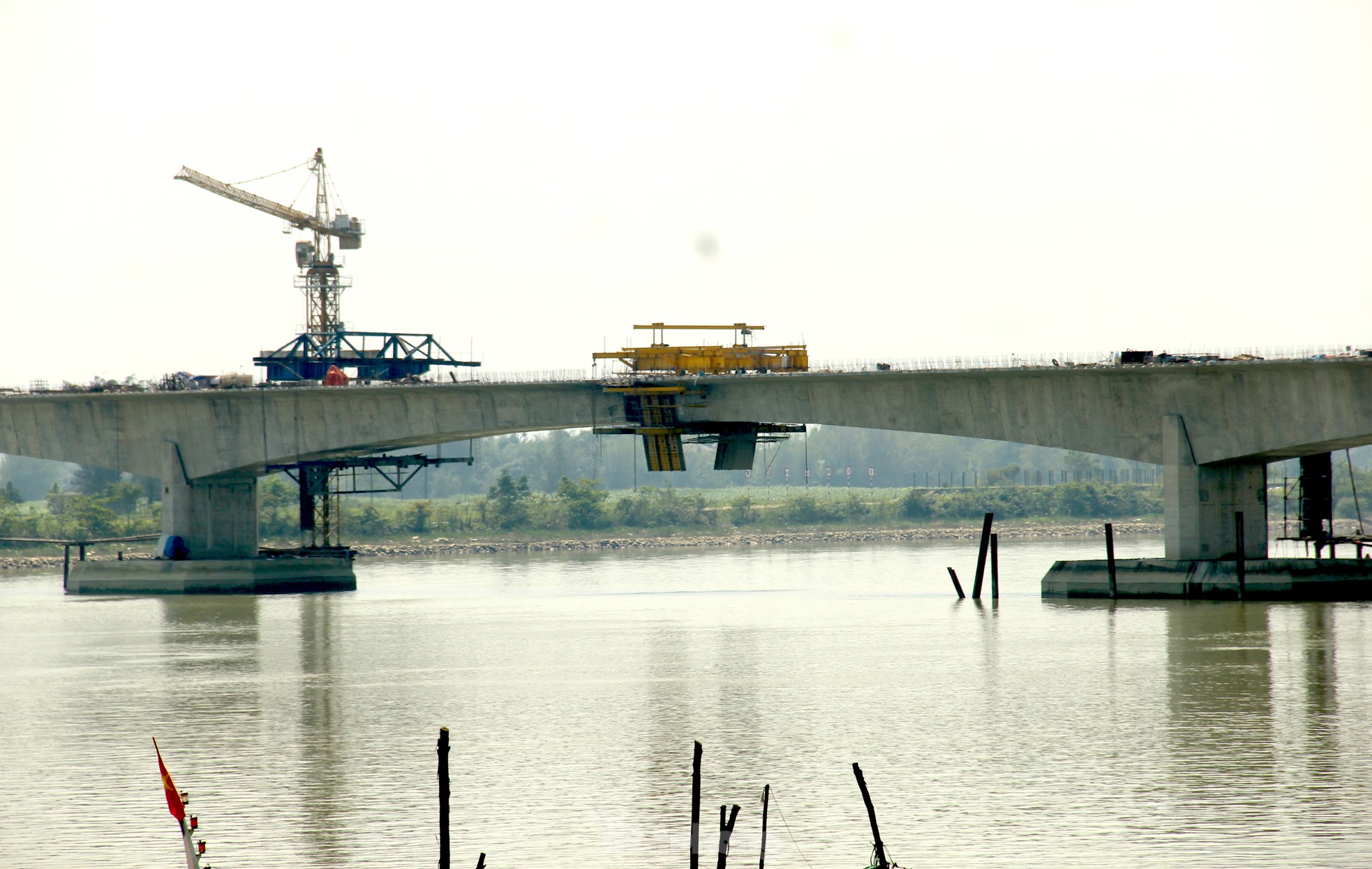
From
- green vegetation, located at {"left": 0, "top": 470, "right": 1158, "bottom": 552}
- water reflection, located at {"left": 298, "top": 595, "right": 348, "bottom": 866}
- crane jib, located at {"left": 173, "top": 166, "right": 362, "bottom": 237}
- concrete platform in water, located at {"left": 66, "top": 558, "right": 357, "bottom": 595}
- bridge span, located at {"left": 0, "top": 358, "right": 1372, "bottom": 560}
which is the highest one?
crane jib, located at {"left": 173, "top": 166, "right": 362, "bottom": 237}

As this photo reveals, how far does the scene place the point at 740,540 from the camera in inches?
6516

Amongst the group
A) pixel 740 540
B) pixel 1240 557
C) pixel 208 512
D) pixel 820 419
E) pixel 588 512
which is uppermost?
pixel 820 419

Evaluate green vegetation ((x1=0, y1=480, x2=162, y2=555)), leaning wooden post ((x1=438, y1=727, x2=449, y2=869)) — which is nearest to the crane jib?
green vegetation ((x1=0, y1=480, x2=162, y2=555))

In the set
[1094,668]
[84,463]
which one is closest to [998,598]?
[1094,668]

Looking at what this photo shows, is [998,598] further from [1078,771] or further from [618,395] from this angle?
[1078,771]

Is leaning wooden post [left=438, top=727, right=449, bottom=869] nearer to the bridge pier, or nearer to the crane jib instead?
the bridge pier

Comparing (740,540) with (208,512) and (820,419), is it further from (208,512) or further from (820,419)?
(820,419)

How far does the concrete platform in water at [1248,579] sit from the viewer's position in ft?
220

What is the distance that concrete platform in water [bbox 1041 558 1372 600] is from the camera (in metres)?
67.0

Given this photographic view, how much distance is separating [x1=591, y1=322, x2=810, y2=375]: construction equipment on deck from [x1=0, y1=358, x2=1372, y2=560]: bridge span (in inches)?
59.2

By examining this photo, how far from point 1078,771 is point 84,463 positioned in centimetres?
7206

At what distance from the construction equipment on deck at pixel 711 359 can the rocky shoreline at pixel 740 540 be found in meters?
65.2

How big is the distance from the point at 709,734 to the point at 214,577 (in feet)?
183

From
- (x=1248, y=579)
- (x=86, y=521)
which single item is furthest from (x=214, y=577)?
(x=86, y=521)
